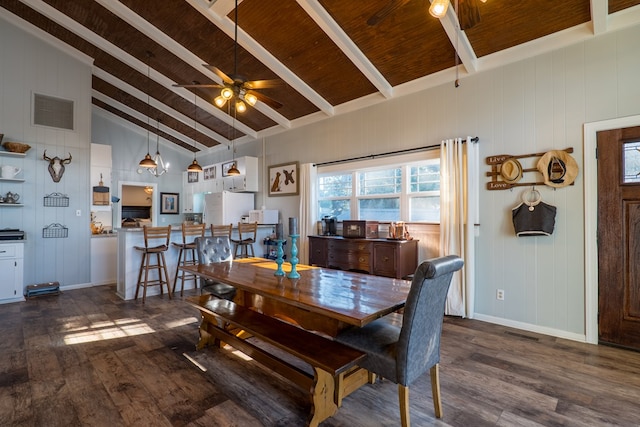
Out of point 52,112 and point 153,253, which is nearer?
point 153,253

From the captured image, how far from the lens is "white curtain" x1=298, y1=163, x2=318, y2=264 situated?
5.41 metres

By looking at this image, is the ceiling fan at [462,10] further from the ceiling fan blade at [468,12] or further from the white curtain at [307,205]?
the white curtain at [307,205]

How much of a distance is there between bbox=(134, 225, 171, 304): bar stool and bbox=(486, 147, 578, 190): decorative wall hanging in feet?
14.4

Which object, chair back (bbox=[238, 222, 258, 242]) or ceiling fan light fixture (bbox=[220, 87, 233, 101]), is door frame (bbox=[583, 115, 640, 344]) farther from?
chair back (bbox=[238, 222, 258, 242])

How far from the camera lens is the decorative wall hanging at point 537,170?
306 centimetres

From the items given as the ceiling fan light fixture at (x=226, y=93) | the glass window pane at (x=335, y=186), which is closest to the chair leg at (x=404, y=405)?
the ceiling fan light fixture at (x=226, y=93)

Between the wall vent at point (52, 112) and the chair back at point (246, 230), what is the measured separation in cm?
328

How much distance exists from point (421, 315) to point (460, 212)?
231cm

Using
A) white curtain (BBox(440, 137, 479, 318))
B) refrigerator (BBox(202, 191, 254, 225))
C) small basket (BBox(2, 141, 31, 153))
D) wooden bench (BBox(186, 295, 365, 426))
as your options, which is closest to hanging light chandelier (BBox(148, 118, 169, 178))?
refrigerator (BBox(202, 191, 254, 225))

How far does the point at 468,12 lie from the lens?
6.67ft

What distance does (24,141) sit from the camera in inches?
187

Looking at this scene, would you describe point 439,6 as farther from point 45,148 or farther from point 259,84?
point 45,148

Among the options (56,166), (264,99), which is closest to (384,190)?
(264,99)

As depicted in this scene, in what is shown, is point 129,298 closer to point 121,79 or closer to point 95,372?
point 95,372
